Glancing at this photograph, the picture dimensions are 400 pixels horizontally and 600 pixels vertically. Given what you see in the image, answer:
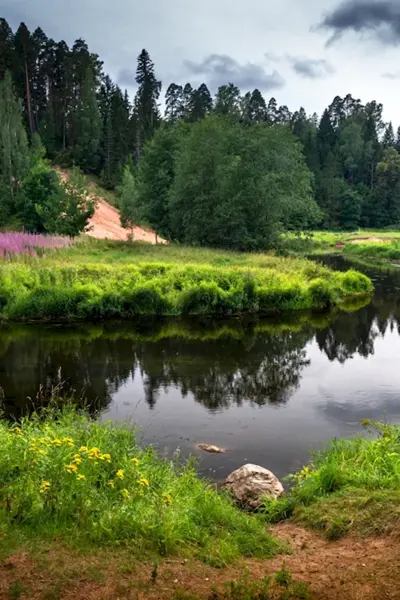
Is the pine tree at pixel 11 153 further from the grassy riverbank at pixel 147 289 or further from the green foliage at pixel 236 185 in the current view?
the grassy riverbank at pixel 147 289

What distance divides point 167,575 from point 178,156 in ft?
132

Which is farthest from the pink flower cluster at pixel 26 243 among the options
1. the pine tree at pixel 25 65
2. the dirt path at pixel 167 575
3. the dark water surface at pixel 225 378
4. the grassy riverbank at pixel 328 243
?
the pine tree at pixel 25 65

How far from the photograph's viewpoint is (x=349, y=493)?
22.9 feet

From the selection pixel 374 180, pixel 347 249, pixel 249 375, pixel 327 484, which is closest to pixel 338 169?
pixel 374 180

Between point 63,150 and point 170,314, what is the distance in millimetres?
55993

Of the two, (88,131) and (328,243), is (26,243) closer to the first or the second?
(328,243)

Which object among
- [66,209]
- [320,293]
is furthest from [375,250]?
[66,209]

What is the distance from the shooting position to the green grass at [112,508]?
5.45 m

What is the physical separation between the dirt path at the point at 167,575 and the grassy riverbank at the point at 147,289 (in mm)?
16524

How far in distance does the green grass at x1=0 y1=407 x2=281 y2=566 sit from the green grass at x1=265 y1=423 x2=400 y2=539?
0.65 metres

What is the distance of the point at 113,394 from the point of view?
518 inches

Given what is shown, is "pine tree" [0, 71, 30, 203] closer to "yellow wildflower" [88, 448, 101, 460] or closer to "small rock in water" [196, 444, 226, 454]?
"small rock in water" [196, 444, 226, 454]

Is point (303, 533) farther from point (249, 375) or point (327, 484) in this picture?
point (249, 375)

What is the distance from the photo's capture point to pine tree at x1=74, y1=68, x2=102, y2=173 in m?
69.1
